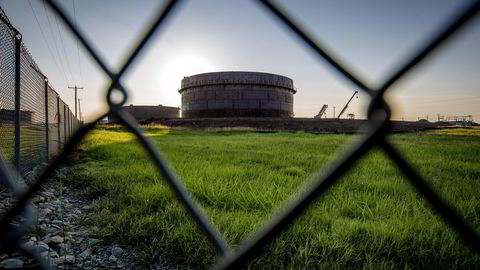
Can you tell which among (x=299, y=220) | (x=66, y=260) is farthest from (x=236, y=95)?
(x=66, y=260)

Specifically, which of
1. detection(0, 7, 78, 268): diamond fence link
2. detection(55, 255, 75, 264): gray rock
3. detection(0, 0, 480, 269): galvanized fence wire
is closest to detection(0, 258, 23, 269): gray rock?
detection(55, 255, 75, 264): gray rock

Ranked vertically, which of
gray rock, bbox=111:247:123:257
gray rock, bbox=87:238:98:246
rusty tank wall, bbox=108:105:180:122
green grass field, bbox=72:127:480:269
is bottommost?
gray rock, bbox=111:247:123:257

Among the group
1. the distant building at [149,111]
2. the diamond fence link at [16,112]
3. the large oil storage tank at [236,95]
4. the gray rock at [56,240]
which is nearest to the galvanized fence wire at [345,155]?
the gray rock at [56,240]

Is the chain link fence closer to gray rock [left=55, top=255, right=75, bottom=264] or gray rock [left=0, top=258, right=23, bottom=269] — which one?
gray rock [left=0, top=258, right=23, bottom=269]

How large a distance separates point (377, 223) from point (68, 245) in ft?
5.39

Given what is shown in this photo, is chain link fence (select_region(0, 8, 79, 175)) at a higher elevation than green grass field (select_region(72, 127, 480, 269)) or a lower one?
higher

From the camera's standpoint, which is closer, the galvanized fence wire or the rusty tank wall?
the galvanized fence wire

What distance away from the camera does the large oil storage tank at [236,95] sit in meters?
20.5

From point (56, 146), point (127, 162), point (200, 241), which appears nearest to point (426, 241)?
point (200, 241)

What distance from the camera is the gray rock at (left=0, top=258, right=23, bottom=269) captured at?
3.98 ft

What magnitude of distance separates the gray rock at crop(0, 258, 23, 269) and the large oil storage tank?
62.9 feet

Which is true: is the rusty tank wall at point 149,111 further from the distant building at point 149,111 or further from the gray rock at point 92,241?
the gray rock at point 92,241

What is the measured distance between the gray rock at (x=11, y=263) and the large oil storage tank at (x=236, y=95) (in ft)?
62.9

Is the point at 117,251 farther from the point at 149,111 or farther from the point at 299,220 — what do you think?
the point at 149,111
